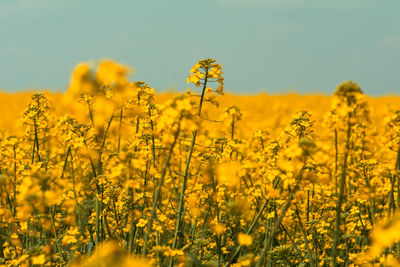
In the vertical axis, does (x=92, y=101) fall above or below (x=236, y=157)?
above

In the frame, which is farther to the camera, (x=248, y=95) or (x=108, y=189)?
(x=248, y=95)

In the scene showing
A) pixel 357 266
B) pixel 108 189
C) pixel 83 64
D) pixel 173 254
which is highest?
pixel 83 64

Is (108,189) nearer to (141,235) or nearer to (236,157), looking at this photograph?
(141,235)

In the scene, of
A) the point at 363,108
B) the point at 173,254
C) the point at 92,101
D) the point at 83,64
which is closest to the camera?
the point at 83,64

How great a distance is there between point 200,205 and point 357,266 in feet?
5.99

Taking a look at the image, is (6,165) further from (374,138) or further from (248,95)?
(248,95)

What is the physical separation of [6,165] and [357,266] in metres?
4.68

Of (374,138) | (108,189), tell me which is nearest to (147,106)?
(108,189)

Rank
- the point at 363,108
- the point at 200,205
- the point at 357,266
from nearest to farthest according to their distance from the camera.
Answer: the point at 363,108
the point at 357,266
the point at 200,205

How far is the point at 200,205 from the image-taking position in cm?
514

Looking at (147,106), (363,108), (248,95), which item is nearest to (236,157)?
(147,106)

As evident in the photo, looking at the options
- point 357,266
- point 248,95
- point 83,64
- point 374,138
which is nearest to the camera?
point 83,64

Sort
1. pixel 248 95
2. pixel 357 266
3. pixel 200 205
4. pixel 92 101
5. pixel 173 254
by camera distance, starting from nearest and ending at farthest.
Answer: pixel 173 254, pixel 357 266, pixel 92 101, pixel 200 205, pixel 248 95

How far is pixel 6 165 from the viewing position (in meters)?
6.03
